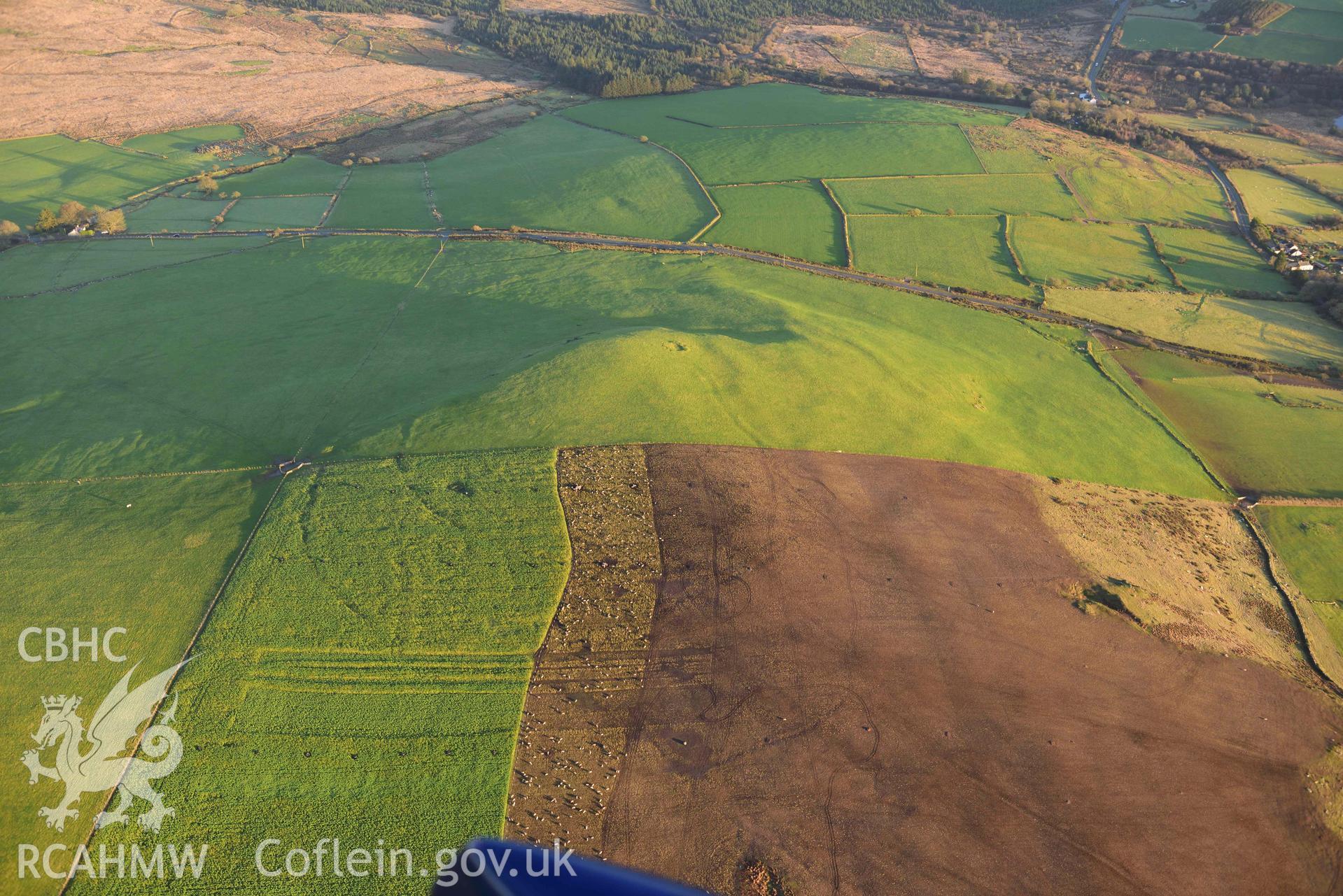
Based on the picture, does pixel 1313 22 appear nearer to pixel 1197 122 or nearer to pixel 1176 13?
pixel 1176 13

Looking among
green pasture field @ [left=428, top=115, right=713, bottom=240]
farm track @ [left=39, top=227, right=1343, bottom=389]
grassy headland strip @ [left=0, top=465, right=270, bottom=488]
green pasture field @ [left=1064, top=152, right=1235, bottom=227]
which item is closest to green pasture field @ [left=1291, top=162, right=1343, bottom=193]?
green pasture field @ [left=1064, top=152, right=1235, bottom=227]

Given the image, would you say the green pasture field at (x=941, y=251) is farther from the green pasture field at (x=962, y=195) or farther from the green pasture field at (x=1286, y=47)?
the green pasture field at (x=1286, y=47)

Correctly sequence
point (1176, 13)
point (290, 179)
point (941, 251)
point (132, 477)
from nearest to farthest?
point (132, 477), point (941, 251), point (290, 179), point (1176, 13)

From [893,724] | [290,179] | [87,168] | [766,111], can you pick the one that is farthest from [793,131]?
[893,724]

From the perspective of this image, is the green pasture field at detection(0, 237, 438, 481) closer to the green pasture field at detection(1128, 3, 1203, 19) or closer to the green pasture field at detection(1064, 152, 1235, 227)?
the green pasture field at detection(1064, 152, 1235, 227)

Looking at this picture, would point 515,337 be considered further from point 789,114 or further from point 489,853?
point 789,114

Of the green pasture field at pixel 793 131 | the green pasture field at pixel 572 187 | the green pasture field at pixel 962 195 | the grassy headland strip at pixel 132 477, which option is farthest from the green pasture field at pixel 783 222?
the grassy headland strip at pixel 132 477

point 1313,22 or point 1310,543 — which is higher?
point 1313,22
